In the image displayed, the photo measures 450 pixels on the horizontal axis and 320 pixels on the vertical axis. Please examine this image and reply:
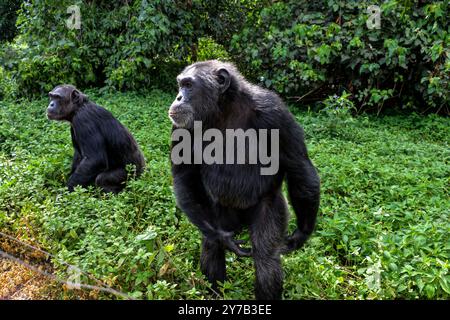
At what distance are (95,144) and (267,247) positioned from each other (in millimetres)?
2942

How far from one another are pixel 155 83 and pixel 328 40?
3.96m

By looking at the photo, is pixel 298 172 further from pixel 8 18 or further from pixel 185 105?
pixel 8 18

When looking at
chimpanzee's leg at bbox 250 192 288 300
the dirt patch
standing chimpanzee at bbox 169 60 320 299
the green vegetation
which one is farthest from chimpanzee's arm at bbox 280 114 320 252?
the dirt patch

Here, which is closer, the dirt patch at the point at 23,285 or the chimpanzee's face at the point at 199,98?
the chimpanzee's face at the point at 199,98

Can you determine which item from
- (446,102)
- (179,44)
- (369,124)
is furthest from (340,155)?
(179,44)

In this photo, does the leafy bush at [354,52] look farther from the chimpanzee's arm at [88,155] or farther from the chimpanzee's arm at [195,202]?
the chimpanzee's arm at [195,202]

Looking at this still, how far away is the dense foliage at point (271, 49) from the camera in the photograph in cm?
872

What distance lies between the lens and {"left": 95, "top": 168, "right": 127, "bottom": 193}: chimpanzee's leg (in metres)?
5.43

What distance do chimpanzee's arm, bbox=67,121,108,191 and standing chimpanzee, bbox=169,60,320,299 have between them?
2.18 m

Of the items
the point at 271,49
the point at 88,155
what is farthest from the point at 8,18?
the point at 88,155

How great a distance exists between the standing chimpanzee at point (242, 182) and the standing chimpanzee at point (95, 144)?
2104 mm

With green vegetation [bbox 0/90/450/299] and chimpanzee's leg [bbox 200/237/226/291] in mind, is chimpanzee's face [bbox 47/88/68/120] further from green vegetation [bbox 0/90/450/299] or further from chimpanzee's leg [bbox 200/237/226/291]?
chimpanzee's leg [bbox 200/237/226/291]

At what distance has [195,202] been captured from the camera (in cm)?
349

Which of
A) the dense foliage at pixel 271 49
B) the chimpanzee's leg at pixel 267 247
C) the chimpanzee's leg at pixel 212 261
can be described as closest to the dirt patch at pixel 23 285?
the chimpanzee's leg at pixel 212 261
